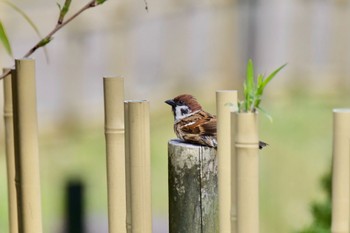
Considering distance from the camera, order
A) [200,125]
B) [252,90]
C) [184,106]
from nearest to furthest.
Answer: [252,90], [200,125], [184,106]

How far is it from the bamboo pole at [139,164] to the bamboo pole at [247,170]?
251 mm

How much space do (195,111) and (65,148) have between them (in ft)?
6.60

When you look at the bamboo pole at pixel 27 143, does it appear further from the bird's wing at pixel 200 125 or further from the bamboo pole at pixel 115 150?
the bird's wing at pixel 200 125

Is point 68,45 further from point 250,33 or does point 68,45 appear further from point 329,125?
point 329,125

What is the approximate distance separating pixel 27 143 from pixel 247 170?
56 centimetres

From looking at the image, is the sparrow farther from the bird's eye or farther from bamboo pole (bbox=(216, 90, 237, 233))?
bamboo pole (bbox=(216, 90, 237, 233))

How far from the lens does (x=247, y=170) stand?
141 centimetres

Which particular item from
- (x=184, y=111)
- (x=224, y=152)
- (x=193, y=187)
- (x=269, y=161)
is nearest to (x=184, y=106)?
(x=184, y=111)

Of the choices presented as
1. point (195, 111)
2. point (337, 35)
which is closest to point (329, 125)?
point (337, 35)

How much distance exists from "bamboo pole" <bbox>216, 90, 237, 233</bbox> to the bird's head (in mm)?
399

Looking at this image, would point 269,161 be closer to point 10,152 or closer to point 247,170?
point 10,152

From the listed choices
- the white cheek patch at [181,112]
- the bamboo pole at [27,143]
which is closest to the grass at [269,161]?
the white cheek patch at [181,112]

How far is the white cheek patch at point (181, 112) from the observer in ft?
6.31

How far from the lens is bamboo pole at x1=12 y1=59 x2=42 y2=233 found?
Answer: 170 centimetres
